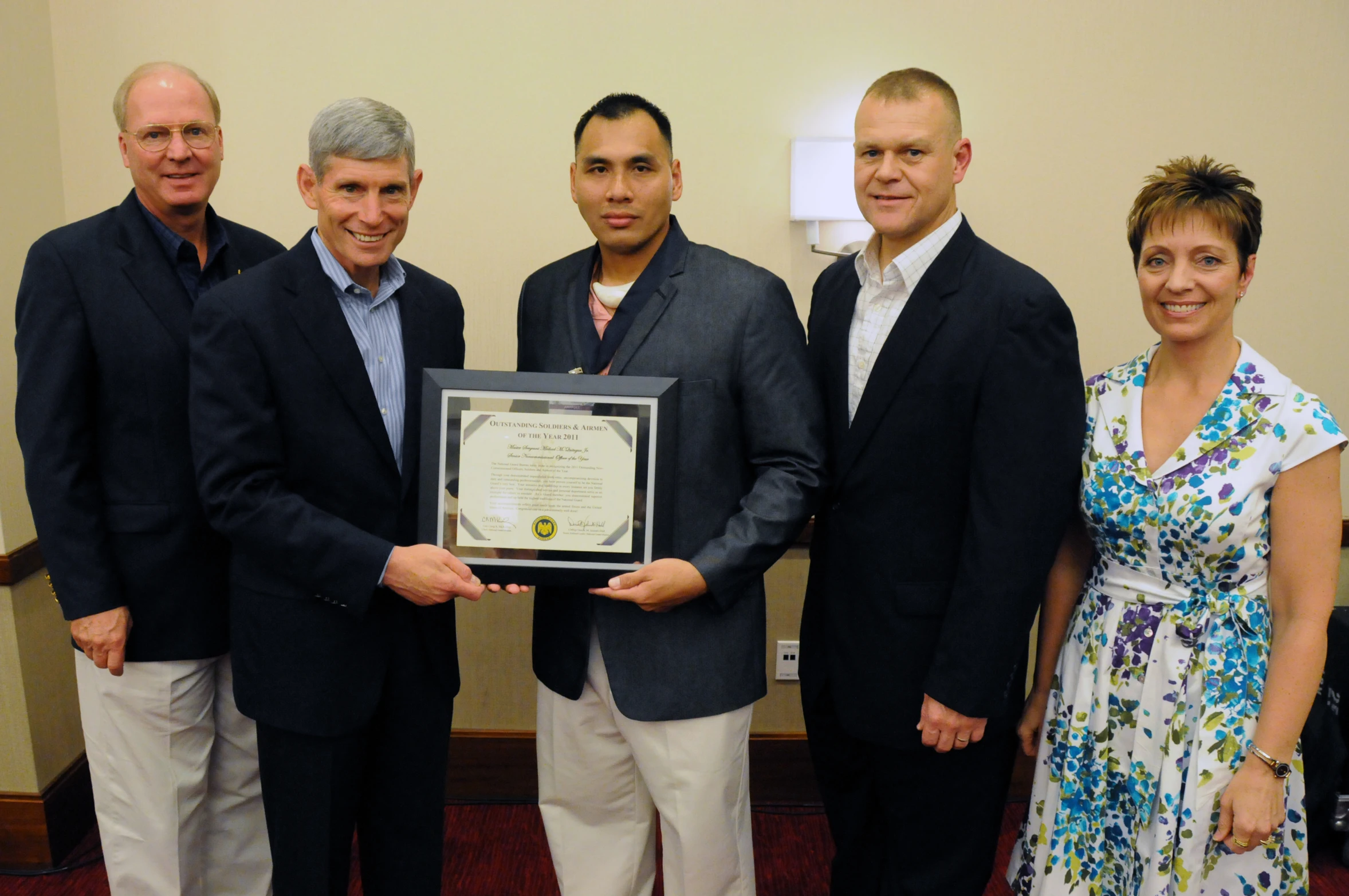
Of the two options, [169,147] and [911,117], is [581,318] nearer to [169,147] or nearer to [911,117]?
[911,117]

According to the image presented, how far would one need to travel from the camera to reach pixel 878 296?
6.06 feet

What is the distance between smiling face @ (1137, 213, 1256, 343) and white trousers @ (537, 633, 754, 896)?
105 centimetres

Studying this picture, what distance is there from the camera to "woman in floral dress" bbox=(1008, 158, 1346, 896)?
1567 mm

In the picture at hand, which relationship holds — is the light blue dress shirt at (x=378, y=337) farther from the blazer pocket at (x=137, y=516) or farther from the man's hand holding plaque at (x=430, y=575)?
the blazer pocket at (x=137, y=516)

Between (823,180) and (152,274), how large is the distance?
1660 millimetres

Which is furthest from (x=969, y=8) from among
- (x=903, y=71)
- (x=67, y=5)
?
(x=67, y=5)

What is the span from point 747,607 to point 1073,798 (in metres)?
0.67

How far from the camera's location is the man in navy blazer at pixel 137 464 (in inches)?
74.0

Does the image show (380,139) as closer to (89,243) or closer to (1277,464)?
(89,243)

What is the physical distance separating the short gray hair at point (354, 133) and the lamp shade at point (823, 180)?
4.02 ft

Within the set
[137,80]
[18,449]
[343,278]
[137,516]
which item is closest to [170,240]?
[137,80]

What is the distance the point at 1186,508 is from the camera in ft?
5.16

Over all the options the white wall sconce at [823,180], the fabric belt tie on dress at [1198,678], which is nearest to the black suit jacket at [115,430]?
the white wall sconce at [823,180]

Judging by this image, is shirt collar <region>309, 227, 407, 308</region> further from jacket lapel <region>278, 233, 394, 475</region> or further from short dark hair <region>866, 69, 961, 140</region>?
short dark hair <region>866, 69, 961, 140</region>
